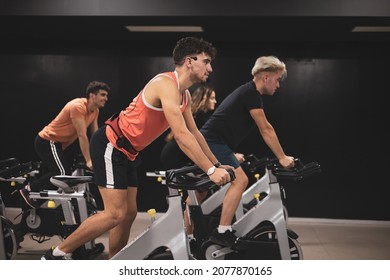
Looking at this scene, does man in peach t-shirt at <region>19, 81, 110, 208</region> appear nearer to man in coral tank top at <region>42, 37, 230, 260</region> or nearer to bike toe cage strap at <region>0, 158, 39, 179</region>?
bike toe cage strap at <region>0, 158, 39, 179</region>

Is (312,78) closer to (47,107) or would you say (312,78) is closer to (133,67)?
(133,67)

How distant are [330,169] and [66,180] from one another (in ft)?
9.89

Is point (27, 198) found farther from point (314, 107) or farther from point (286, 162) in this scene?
point (314, 107)

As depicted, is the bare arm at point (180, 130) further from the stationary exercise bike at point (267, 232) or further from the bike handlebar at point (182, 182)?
the stationary exercise bike at point (267, 232)

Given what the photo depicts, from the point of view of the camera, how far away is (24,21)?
3.87m

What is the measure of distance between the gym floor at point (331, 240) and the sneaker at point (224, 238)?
0.72 m

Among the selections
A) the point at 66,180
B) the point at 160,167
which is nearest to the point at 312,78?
the point at 160,167

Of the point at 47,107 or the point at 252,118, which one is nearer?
the point at 252,118

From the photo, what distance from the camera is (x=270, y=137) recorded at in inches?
125

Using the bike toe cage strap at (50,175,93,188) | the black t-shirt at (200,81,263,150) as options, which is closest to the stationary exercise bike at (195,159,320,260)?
the black t-shirt at (200,81,263,150)

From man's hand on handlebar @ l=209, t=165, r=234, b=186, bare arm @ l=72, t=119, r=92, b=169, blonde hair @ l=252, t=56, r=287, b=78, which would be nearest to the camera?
man's hand on handlebar @ l=209, t=165, r=234, b=186

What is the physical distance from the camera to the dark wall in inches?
189

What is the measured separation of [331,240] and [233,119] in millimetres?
1538

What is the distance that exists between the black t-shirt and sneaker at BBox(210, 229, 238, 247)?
620 mm
